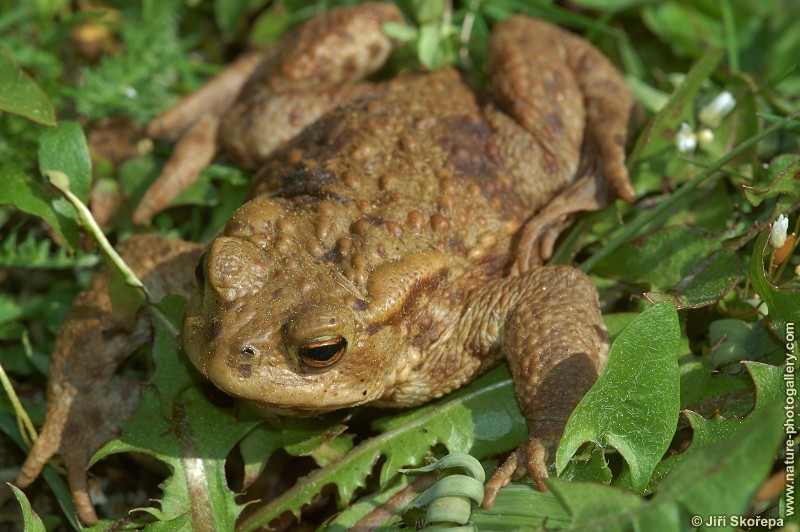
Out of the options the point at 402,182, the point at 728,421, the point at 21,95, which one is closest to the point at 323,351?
the point at 402,182

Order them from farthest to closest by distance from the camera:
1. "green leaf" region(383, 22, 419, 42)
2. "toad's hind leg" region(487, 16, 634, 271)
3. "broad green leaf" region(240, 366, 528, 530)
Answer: "green leaf" region(383, 22, 419, 42) < "toad's hind leg" region(487, 16, 634, 271) < "broad green leaf" region(240, 366, 528, 530)

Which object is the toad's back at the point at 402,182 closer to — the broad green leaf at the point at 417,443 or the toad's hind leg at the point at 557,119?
the toad's hind leg at the point at 557,119

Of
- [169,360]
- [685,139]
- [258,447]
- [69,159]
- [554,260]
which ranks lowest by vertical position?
[258,447]

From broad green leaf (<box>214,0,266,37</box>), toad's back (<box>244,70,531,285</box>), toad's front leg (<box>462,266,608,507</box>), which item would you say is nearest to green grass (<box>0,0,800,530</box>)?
toad's front leg (<box>462,266,608,507</box>)

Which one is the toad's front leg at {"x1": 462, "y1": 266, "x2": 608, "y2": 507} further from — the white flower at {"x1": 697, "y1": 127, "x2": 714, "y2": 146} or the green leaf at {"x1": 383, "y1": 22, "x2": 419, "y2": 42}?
the green leaf at {"x1": 383, "y1": 22, "x2": 419, "y2": 42}

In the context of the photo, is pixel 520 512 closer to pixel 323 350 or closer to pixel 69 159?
pixel 323 350

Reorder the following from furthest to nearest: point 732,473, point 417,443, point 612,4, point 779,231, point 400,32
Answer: point 612,4 < point 400,32 < point 417,443 < point 779,231 < point 732,473
